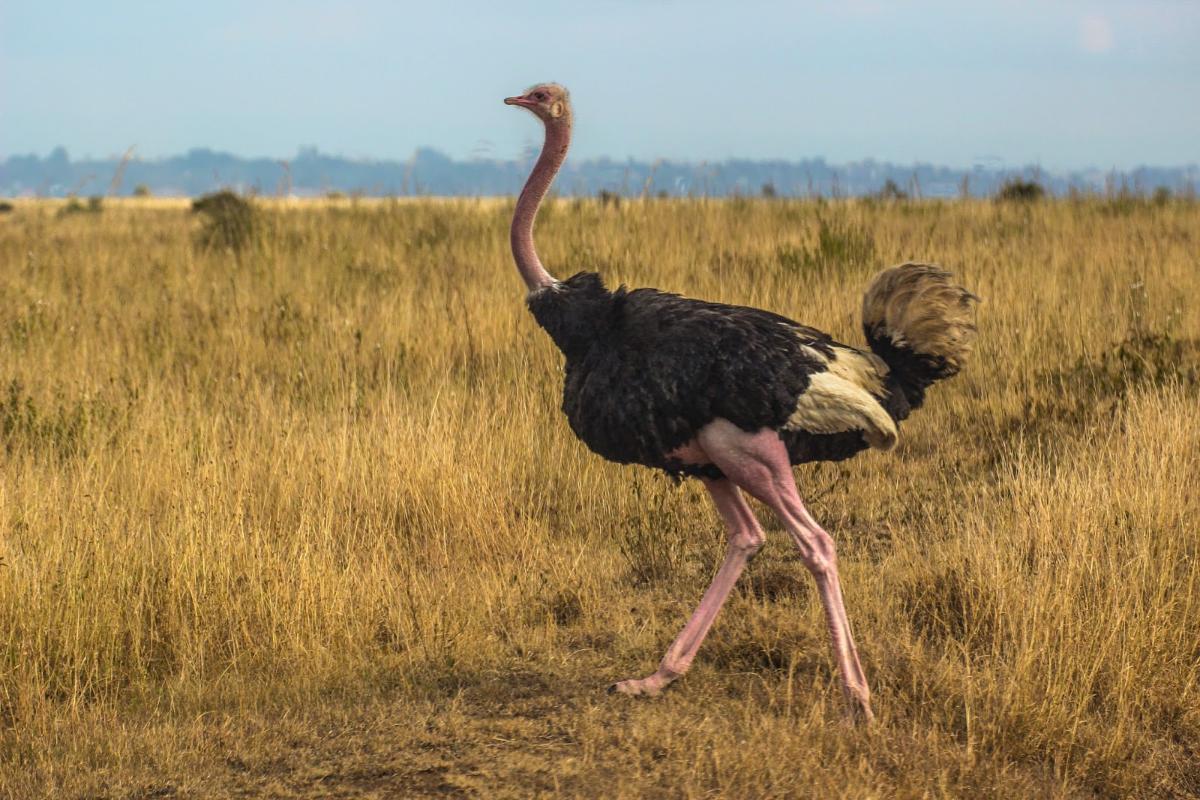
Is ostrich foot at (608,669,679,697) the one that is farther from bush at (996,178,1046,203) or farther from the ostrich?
bush at (996,178,1046,203)

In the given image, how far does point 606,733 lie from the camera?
4.38 metres

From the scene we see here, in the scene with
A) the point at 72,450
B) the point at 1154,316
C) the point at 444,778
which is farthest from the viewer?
the point at 1154,316

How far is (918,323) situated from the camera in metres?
4.71

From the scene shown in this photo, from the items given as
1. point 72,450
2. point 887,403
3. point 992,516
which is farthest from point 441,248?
point 887,403

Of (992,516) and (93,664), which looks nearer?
(93,664)

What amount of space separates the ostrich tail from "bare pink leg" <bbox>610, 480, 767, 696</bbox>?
2.42 feet

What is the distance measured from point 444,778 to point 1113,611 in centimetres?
248

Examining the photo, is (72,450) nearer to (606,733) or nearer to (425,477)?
(425,477)

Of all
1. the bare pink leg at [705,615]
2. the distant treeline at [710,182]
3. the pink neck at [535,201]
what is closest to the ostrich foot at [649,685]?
the bare pink leg at [705,615]

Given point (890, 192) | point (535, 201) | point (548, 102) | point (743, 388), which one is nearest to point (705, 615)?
point (743, 388)

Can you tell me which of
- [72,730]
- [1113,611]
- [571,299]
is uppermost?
[571,299]

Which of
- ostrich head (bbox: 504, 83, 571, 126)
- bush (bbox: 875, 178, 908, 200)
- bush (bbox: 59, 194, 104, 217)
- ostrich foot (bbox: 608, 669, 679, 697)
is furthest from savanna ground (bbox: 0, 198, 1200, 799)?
bush (bbox: 59, 194, 104, 217)

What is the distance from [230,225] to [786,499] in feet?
39.3

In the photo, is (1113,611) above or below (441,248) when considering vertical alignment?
below
